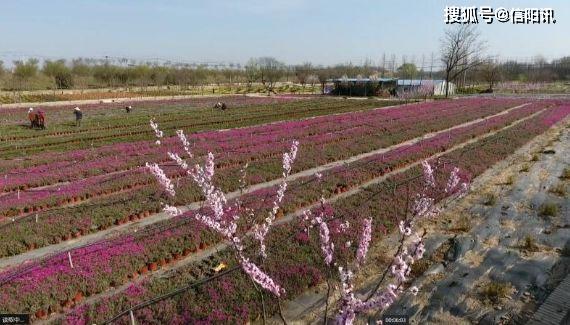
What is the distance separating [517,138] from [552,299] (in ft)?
78.1

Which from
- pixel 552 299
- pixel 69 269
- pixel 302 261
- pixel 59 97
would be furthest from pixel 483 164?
pixel 59 97

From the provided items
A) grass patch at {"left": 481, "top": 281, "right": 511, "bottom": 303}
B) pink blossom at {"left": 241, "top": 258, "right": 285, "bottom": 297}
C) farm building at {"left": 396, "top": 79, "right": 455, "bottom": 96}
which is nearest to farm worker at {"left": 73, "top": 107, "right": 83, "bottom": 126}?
grass patch at {"left": 481, "top": 281, "right": 511, "bottom": 303}

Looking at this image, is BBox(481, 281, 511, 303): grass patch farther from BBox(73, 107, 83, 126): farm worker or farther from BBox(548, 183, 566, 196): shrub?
BBox(73, 107, 83, 126): farm worker

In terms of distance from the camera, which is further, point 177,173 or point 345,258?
point 177,173

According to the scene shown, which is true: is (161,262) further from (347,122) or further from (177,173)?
(347,122)

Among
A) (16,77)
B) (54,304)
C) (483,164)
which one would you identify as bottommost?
(54,304)

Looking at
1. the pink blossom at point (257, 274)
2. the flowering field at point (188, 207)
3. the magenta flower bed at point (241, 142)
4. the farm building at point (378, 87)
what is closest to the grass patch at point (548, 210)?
the flowering field at point (188, 207)

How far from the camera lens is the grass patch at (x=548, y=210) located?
15719mm

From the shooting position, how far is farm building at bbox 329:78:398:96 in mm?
88062

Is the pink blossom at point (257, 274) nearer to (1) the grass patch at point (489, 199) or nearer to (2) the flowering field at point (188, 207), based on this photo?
(2) the flowering field at point (188, 207)

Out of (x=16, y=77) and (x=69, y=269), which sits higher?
(x=16, y=77)

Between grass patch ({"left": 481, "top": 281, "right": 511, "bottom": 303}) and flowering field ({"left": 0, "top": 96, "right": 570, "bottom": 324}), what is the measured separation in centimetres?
324

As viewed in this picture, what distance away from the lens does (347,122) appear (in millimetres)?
40438

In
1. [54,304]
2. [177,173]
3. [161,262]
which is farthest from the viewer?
[177,173]
